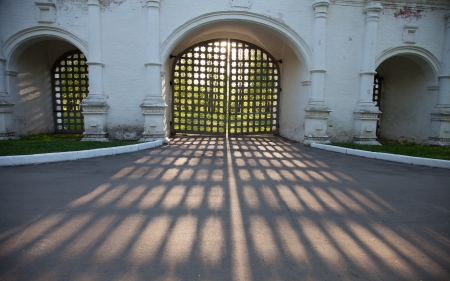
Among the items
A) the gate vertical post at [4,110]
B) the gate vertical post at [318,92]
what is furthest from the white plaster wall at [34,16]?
the gate vertical post at [318,92]

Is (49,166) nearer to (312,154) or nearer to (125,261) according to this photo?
(125,261)

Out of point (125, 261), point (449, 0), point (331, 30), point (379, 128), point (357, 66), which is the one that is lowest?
point (125, 261)

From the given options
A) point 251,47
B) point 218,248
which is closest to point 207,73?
point 251,47

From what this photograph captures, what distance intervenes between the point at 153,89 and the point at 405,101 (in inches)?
336

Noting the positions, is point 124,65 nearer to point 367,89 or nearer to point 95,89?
point 95,89

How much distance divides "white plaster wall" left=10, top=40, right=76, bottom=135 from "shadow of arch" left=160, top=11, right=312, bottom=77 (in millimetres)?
4304

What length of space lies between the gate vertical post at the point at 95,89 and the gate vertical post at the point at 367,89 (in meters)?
7.34

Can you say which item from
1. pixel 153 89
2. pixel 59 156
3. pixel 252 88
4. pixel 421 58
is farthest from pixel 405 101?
pixel 59 156

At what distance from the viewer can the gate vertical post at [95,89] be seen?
7148mm

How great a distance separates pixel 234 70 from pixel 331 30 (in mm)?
3501

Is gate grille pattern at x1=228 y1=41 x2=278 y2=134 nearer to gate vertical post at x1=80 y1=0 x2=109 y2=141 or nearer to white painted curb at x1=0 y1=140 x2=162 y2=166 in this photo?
gate vertical post at x1=80 y1=0 x2=109 y2=141

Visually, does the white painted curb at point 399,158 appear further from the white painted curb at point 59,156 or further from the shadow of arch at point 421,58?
the white painted curb at point 59,156

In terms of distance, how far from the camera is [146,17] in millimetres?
7273

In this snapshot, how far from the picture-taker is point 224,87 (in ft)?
32.2
